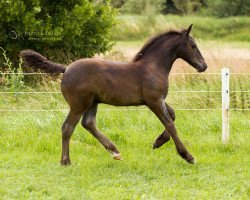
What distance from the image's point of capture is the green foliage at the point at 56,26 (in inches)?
516

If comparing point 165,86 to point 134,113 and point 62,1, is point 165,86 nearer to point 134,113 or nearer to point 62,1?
point 134,113

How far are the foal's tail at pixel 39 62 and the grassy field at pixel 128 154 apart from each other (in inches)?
50.9

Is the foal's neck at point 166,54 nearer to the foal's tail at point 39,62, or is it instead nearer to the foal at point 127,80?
the foal at point 127,80

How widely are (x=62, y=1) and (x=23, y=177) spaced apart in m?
7.51

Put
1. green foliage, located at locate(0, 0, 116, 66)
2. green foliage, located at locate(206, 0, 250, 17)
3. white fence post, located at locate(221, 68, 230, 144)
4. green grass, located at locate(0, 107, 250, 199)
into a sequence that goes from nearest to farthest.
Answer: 1. green grass, located at locate(0, 107, 250, 199)
2. white fence post, located at locate(221, 68, 230, 144)
3. green foliage, located at locate(0, 0, 116, 66)
4. green foliage, located at locate(206, 0, 250, 17)

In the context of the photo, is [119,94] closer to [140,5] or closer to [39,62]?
[39,62]

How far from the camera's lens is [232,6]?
133ft

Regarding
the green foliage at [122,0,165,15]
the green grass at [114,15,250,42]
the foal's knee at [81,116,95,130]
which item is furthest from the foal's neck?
the green foliage at [122,0,165,15]

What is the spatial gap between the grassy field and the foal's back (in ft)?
2.96

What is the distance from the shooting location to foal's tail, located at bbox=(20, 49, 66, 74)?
27.1ft

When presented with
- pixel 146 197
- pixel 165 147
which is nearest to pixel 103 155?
pixel 165 147

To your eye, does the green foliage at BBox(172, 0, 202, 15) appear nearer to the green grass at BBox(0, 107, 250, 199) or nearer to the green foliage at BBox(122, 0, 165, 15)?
the green foliage at BBox(122, 0, 165, 15)

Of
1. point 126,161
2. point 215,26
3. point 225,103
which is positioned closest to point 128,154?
point 126,161

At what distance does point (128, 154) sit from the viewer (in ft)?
28.7
